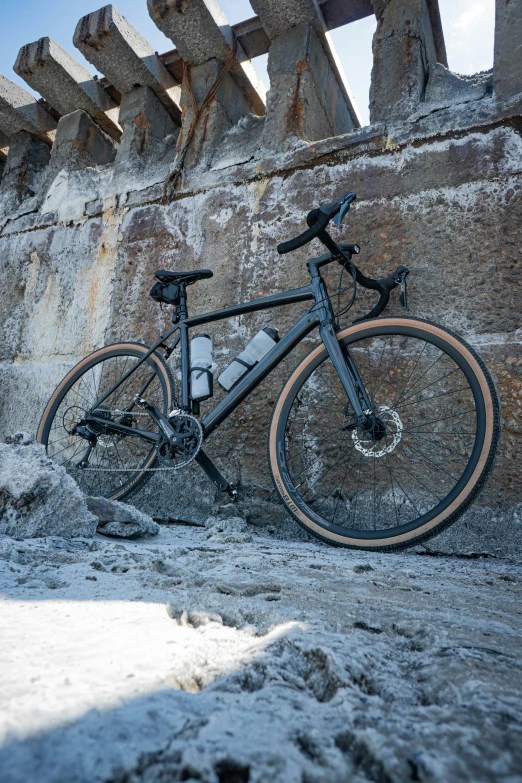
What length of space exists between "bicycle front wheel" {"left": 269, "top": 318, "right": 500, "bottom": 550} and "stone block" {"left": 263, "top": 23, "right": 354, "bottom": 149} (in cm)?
151

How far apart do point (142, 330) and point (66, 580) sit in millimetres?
2172

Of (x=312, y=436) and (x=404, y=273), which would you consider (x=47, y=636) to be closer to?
(x=312, y=436)

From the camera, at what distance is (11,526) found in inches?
66.6

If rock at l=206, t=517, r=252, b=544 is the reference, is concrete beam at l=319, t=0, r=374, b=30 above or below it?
above

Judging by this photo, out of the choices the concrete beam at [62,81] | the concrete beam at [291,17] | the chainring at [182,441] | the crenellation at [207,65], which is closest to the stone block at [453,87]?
the concrete beam at [291,17]

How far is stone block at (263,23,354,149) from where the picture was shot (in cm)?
302

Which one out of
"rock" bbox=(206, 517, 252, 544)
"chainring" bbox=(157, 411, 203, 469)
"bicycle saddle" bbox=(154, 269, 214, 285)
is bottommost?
"rock" bbox=(206, 517, 252, 544)

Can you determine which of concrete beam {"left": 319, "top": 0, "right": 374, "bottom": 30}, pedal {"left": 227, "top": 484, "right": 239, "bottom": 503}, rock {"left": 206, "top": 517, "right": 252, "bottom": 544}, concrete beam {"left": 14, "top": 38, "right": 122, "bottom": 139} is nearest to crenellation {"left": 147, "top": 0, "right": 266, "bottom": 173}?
concrete beam {"left": 319, "top": 0, "right": 374, "bottom": 30}

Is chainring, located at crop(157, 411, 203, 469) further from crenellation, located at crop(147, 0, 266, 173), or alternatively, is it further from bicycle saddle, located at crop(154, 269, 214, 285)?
crenellation, located at crop(147, 0, 266, 173)

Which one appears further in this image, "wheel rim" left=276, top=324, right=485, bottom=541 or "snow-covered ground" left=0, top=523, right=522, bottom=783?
"wheel rim" left=276, top=324, right=485, bottom=541

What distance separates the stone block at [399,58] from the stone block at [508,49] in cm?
39

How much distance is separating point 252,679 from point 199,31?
387 cm

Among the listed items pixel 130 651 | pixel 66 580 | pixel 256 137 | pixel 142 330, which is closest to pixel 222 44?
pixel 256 137

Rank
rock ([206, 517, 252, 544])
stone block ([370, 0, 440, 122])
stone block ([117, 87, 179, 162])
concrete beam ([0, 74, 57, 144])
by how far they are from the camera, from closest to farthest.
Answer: rock ([206, 517, 252, 544]) < stone block ([370, 0, 440, 122]) < stone block ([117, 87, 179, 162]) < concrete beam ([0, 74, 57, 144])
